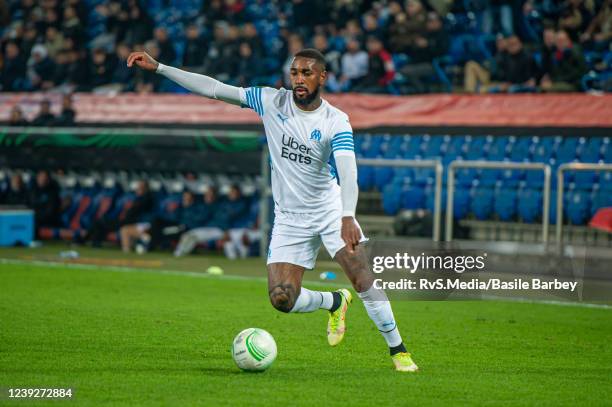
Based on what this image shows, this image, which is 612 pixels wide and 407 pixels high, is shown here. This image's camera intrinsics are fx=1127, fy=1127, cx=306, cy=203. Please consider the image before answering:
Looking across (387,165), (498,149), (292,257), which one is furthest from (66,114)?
(292,257)

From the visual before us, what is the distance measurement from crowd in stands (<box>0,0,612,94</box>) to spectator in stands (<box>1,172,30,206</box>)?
383cm

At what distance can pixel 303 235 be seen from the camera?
9008 mm

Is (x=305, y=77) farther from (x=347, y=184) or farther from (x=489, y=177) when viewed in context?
(x=489, y=177)

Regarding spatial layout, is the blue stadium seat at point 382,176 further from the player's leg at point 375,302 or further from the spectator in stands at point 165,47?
the player's leg at point 375,302

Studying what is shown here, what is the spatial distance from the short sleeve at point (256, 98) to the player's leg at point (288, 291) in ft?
4.13

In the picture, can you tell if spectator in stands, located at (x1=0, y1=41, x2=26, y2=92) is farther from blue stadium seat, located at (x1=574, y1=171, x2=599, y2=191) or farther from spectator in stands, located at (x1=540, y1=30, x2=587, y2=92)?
blue stadium seat, located at (x1=574, y1=171, x2=599, y2=191)

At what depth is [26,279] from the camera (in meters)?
15.9

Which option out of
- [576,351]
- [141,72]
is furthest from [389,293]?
[141,72]

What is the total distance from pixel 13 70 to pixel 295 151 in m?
20.6

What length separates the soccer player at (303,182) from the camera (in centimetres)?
867

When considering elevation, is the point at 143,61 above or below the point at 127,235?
above

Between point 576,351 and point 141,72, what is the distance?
17075mm

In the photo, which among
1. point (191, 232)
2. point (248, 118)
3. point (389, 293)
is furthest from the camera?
point (248, 118)

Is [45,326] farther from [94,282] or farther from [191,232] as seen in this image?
[191,232]
